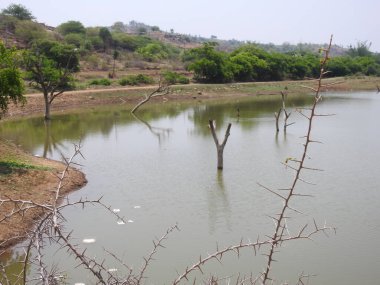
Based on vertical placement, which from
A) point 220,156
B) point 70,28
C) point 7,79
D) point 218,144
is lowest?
point 220,156

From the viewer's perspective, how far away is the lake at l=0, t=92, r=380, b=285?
10234 millimetres

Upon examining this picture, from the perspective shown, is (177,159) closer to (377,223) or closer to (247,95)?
(377,223)

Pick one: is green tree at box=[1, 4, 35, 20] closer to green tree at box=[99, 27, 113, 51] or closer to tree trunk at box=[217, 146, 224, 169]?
green tree at box=[99, 27, 113, 51]

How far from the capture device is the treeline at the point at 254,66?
2106 inches

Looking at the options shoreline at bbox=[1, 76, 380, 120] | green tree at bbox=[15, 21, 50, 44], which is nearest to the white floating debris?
shoreline at bbox=[1, 76, 380, 120]

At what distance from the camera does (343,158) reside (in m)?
20.4

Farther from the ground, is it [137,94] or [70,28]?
[70,28]

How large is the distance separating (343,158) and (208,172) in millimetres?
6436

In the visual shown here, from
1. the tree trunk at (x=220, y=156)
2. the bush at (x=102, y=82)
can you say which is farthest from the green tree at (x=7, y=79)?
the bush at (x=102, y=82)

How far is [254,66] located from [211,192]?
47.8m

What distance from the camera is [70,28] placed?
246 feet

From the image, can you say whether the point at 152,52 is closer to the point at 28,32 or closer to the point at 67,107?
the point at 28,32

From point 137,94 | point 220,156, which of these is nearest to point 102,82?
point 137,94

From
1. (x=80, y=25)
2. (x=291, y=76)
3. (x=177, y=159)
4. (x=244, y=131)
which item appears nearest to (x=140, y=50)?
(x=80, y=25)
